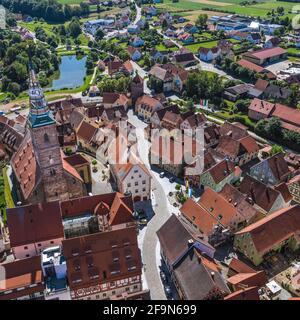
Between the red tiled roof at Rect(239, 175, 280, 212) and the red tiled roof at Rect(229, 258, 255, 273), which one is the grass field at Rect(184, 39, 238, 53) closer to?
the red tiled roof at Rect(239, 175, 280, 212)

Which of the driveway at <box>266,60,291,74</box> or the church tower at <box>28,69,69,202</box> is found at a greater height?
the church tower at <box>28,69,69,202</box>

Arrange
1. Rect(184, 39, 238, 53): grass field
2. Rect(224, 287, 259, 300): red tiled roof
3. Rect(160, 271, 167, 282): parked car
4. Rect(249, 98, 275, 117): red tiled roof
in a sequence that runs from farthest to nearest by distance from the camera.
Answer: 1. Rect(184, 39, 238, 53): grass field
2. Rect(249, 98, 275, 117): red tiled roof
3. Rect(160, 271, 167, 282): parked car
4. Rect(224, 287, 259, 300): red tiled roof

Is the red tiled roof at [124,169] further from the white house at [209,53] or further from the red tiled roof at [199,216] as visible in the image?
the white house at [209,53]

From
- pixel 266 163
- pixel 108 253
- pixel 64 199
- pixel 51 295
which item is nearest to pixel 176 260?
pixel 108 253

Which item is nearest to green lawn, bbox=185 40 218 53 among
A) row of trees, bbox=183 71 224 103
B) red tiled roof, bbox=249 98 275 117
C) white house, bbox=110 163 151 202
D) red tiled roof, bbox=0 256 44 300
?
row of trees, bbox=183 71 224 103

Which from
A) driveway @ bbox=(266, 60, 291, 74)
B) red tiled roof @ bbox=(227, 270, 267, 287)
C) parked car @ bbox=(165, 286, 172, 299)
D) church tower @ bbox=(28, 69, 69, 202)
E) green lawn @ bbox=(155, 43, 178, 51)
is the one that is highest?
church tower @ bbox=(28, 69, 69, 202)

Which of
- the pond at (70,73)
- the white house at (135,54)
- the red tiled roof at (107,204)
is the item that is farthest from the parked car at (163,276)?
the white house at (135,54)

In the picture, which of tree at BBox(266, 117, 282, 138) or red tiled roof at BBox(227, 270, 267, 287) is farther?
tree at BBox(266, 117, 282, 138)
